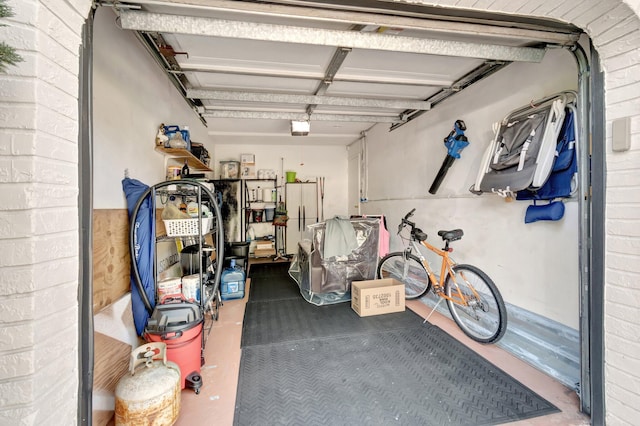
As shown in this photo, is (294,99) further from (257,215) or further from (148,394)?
(257,215)

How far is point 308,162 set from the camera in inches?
245

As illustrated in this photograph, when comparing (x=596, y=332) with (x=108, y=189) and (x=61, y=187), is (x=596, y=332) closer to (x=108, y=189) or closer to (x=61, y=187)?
(x=61, y=187)

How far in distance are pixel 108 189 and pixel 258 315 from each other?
6.27 ft

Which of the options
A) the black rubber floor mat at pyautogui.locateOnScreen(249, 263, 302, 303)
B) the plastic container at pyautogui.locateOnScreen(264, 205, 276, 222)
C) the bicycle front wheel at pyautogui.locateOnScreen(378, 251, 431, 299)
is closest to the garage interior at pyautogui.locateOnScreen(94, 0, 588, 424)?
the bicycle front wheel at pyautogui.locateOnScreen(378, 251, 431, 299)

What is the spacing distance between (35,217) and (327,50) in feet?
7.24

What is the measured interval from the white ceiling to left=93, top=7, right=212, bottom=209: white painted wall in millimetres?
193

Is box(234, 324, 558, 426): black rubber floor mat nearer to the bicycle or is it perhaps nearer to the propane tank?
the bicycle

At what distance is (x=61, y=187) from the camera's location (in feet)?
3.02

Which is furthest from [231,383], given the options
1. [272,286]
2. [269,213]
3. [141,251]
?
[269,213]

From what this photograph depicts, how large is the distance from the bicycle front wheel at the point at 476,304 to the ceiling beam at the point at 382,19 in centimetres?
177

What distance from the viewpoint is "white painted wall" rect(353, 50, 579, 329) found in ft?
6.04

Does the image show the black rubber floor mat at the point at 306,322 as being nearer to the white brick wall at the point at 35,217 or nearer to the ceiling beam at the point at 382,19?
the white brick wall at the point at 35,217

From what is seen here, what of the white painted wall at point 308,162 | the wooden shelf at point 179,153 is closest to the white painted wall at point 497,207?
the white painted wall at point 308,162

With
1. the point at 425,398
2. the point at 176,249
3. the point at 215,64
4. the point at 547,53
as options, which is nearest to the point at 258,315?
the point at 176,249
